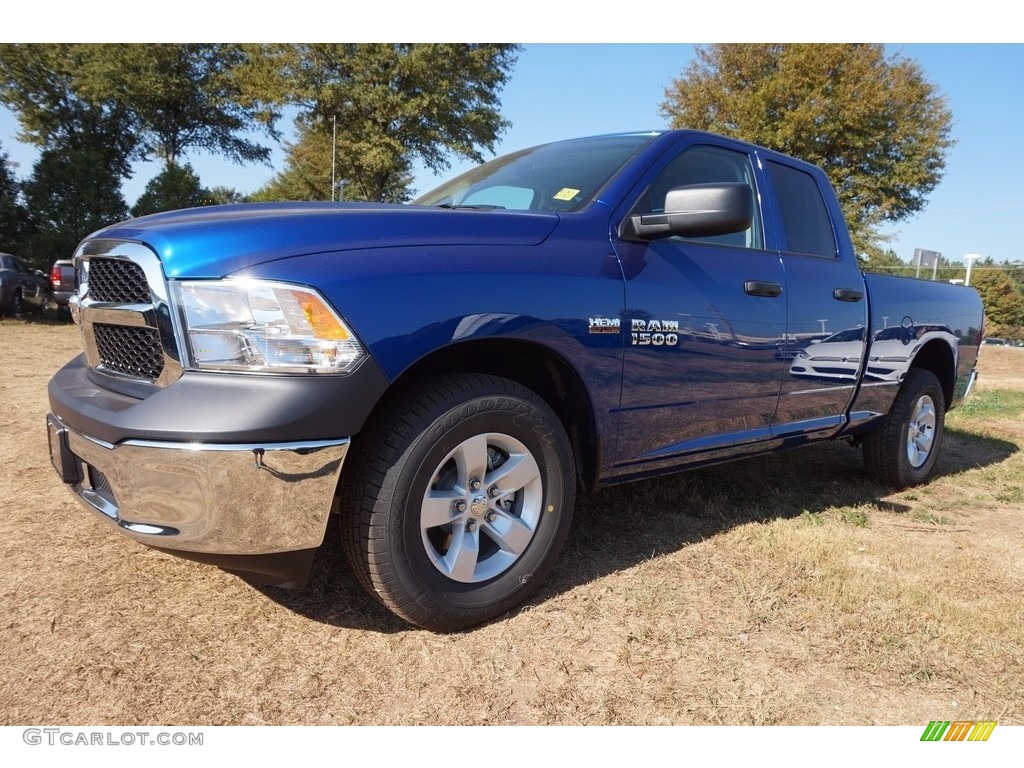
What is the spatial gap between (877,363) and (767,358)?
123cm

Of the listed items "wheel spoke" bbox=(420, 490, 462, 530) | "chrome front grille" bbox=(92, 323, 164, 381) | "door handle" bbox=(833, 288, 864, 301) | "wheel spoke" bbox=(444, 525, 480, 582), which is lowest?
"wheel spoke" bbox=(444, 525, 480, 582)

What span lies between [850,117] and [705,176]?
61.5 feet

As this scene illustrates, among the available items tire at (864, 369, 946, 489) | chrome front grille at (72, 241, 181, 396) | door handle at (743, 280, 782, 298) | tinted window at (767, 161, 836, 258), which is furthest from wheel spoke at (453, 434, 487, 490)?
tire at (864, 369, 946, 489)

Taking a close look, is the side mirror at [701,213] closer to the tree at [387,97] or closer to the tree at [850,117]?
the tree at [387,97]

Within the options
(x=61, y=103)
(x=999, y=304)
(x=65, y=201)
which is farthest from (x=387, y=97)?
(x=999, y=304)

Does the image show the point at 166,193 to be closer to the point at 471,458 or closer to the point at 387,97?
the point at 387,97

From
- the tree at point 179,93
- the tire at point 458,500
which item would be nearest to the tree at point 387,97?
the tree at point 179,93

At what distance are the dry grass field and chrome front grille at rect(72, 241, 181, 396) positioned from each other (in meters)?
0.80

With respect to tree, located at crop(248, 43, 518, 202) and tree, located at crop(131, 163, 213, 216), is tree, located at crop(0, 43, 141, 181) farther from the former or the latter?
tree, located at crop(248, 43, 518, 202)

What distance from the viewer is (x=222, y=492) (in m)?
1.86

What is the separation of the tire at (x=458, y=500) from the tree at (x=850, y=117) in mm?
19460

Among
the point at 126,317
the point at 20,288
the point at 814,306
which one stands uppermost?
the point at 814,306

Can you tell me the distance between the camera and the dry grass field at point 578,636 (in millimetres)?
1943

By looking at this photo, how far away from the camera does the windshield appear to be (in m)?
2.82
